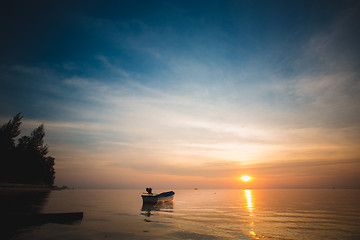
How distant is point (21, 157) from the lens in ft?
266

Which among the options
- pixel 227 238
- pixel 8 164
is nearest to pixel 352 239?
pixel 227 238

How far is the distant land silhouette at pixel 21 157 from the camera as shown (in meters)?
72.1

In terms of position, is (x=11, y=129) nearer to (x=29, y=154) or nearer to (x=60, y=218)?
(x=29, y=154)

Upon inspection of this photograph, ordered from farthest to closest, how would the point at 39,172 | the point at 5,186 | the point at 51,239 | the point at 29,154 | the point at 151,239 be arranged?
the point at 39,172 → the point at 29,154 → the point at 5,186 → the point at 151,239 → the point at 51,239

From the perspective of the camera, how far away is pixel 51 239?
14.0 m

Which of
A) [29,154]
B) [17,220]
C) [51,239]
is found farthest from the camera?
[29,154]

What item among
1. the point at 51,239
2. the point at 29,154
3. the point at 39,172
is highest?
the point at 29,154

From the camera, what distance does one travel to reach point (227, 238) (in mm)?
17219

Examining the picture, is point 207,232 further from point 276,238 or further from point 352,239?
point 352,239

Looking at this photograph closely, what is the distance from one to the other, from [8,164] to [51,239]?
279 feet

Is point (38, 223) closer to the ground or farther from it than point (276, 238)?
farther from it

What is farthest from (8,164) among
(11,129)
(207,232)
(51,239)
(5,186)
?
(207,232)

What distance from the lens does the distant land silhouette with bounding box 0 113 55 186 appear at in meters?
72.1

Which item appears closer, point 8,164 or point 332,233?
point 332,233
